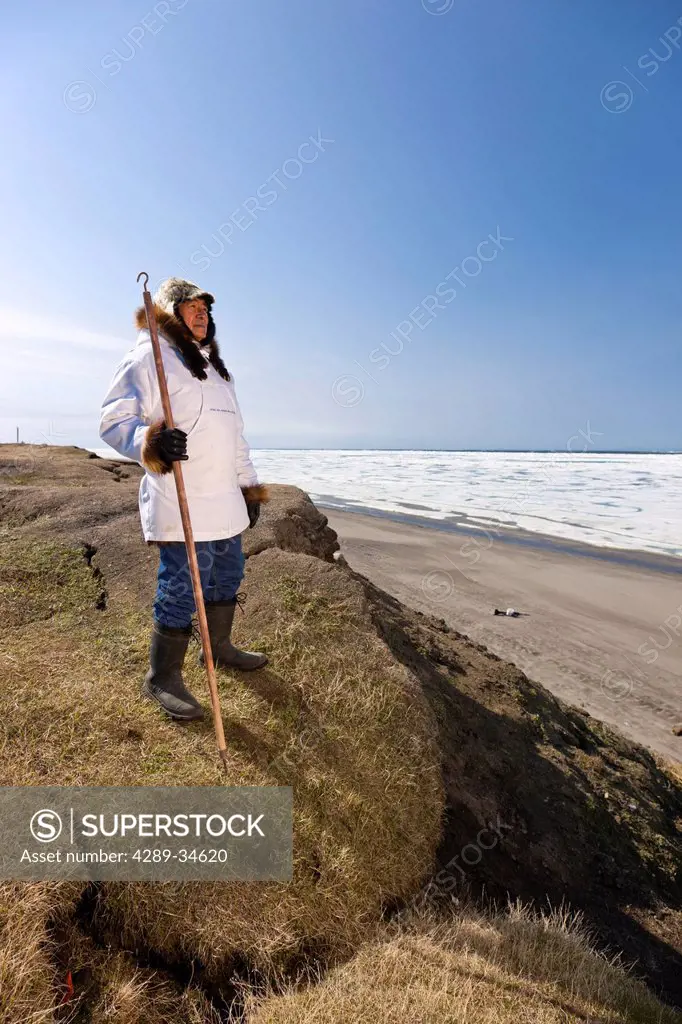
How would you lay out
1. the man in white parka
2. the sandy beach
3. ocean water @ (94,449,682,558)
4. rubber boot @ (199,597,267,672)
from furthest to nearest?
ocean water @ (94,449,682,558) < the sandy beach < rubber boot @ (199,597,267,672) < the man in white parka

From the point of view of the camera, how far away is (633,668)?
36.1 feet

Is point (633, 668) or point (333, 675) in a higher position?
point (333, 675)

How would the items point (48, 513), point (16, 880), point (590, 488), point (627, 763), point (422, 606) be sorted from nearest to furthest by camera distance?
point (16, 880)
point (627, 763)
point (48, 513)
point (422, 606)
point (590, 488)

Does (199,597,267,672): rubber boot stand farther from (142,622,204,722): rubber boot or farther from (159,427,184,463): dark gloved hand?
(159,427,184,463): dark gloved hand

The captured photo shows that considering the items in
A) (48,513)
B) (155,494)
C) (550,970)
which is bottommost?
(550,970)

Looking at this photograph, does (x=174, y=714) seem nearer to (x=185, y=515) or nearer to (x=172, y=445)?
(x=185, y=515)

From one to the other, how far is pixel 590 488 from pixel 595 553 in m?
23.7

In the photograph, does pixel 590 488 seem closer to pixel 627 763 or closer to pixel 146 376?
pixel 627 763

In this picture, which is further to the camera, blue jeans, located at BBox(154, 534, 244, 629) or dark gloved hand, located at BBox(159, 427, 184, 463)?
blue jeans, located at BBox(154, 534, 244, 629)

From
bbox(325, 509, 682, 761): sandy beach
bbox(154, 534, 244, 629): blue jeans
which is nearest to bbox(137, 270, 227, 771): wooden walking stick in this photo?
bbox(154, 534, 244, 629): blue jeans

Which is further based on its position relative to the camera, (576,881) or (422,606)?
(422,606)

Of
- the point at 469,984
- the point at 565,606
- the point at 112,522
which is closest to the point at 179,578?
the point at 469,984

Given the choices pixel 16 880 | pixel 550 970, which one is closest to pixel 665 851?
pixel 550 970

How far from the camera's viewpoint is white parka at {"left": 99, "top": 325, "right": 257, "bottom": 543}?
3242 millimetres
